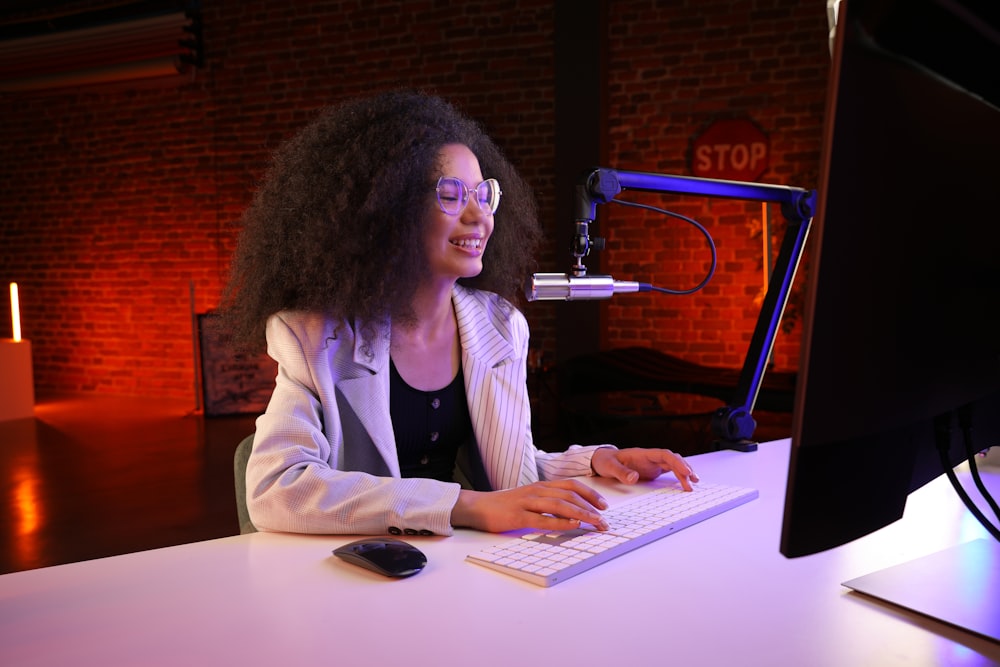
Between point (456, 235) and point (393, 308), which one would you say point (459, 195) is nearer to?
point (456, 235)

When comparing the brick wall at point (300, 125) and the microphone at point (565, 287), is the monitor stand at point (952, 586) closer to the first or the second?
the microphone at point (565, 287)

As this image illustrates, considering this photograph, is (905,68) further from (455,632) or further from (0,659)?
(0,659)

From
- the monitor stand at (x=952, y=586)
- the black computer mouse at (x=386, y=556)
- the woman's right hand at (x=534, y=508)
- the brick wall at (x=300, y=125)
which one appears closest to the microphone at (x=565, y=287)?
the woman's right hand at (x=534, y=508)

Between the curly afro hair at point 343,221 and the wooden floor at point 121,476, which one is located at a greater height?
the curly afro hair at point 343,221

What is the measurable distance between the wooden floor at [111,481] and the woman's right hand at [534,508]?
2631 millimetres

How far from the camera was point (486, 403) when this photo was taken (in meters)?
1.71

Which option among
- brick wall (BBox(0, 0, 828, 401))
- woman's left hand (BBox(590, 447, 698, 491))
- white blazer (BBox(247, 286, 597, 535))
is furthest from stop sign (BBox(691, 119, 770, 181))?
woman's left hand (BBox(590, 447, 698, 491))

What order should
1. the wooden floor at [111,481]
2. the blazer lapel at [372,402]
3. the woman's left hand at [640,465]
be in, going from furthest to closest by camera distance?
the wooden floor at [111,481] < the blazer lapel at [372,402] < the woman's left hand at [640,465]

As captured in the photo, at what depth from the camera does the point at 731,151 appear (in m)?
5.35

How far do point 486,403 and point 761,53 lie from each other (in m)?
4.32

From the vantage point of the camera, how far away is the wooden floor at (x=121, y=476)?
362cm

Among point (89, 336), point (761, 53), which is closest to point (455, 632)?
point (761, 53)

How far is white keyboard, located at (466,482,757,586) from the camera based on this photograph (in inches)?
40.4

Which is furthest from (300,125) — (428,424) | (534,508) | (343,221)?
(534,508)
